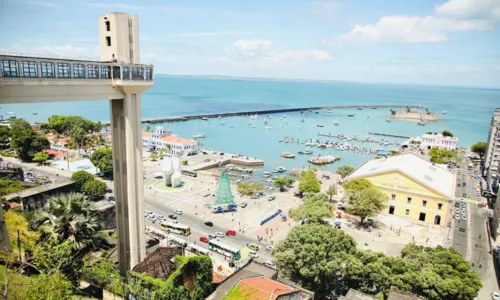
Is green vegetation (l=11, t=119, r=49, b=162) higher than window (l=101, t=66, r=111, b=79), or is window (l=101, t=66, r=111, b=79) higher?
window (l=101, t=66, r=111, b=79)

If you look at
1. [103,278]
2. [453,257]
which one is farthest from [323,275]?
[103,278]

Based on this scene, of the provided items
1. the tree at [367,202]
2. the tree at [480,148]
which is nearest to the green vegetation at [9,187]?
the tree at [367,202]

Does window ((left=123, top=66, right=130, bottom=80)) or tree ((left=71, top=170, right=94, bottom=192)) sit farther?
tree ((left=71, top=170, right=94, bottom=192))

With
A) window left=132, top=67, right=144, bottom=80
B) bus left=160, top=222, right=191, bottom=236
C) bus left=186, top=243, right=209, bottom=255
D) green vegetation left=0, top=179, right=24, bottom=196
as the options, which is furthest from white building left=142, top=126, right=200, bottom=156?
window left=132, top=67, right=144, bottom=80

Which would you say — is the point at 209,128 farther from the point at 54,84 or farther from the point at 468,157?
the point at 54,84

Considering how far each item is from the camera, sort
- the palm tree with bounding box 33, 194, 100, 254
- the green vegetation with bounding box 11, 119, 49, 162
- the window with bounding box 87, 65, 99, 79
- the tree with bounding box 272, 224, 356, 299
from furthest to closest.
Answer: the green vegetation with bounding box 11, 119, 49, 162 < the tree with bounding box 272, 224, 356, 299 < the window with bounding box 87, 65, 99, 79 < the palm tree with bounding box 33, 194, 100, 254

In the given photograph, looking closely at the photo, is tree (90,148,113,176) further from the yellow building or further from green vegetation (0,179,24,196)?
the yellow building
